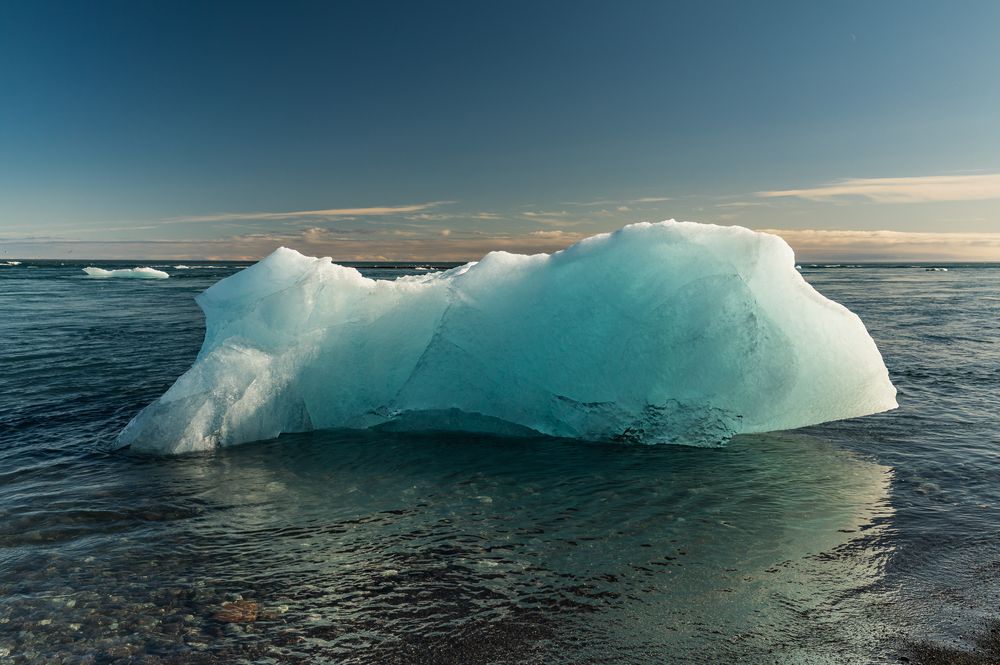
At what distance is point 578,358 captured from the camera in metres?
8.60

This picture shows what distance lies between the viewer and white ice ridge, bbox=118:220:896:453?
8.38 metres

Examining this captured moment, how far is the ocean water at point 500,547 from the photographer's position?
3998mm

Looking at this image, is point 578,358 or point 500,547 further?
point 578,358

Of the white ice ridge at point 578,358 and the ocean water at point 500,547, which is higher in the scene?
the white ice ridge at point 578,358

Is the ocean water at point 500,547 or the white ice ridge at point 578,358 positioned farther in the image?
the white ice ridge at point 578,358

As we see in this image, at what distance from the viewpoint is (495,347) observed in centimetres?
888

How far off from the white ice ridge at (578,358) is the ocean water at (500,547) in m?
0.42

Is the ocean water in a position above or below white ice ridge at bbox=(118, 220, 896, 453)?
below

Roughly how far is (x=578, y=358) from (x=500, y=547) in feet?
12.5

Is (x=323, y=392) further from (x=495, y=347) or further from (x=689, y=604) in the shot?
(x=689, y=604)

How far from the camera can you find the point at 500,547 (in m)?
5.28

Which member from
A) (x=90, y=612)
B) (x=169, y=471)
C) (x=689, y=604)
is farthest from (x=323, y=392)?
(x=689, y=604)

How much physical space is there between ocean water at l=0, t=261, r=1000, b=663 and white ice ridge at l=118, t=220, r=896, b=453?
419mm

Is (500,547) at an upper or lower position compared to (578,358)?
lower
